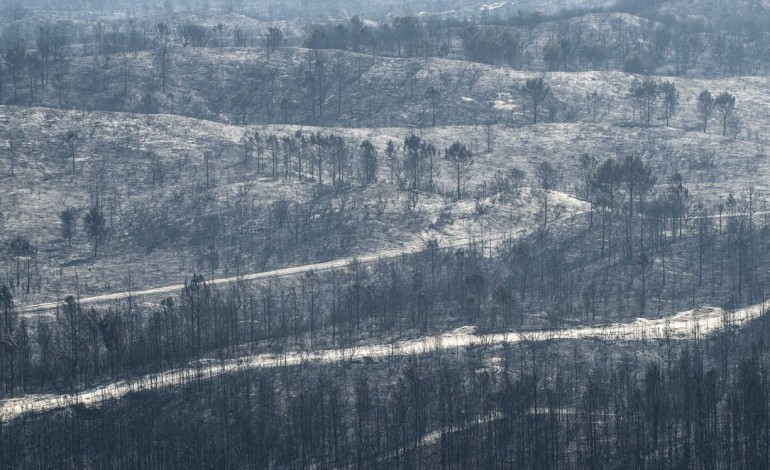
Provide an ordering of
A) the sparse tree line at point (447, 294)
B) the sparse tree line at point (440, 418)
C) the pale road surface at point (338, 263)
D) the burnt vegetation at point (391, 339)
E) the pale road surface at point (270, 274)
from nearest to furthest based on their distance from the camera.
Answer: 1. the sparse tree line at point (440, 418)
2. the burnt vegetation at point (391, 339)
3. the sparse tree line at point (447, 294)
4. the pale road surface at point (270, 274)
5. the pale road surface at point (338, 263)

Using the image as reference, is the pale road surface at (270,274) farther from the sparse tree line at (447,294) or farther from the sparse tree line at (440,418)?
the sparse tree line at (440,418)

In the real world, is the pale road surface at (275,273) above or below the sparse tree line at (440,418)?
above

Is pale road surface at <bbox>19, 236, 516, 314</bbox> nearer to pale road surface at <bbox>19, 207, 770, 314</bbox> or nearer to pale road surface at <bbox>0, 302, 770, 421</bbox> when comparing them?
pale road surface at <bbox>19, 207, 770, 314</bbox>

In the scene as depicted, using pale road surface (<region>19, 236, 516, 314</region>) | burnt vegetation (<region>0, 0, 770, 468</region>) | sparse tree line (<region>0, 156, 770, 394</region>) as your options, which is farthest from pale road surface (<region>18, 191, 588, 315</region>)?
sparse tree line (<region>0, 156, 770, 394</region>)

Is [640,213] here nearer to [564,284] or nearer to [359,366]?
[564,284]

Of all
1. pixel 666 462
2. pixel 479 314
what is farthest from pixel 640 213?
pixel 666 462

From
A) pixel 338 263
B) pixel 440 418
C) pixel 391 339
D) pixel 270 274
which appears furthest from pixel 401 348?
pixel 338 263

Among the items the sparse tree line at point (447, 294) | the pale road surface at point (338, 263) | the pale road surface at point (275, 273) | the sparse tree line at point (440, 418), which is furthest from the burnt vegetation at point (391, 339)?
the pale road surface at point (275, 273)

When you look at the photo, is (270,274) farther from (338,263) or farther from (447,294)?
(447,294)
